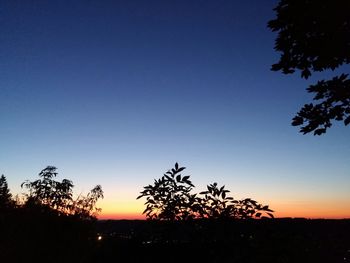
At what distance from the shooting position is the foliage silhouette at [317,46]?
20.8 feet

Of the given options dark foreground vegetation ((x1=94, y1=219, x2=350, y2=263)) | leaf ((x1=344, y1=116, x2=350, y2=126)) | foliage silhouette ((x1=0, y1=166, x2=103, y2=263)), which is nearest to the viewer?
dark foreground vegetation ((x1=94, y1=219, x2=350, y2=263))

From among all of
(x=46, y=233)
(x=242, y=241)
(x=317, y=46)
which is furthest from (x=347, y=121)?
(x=46, y=233)

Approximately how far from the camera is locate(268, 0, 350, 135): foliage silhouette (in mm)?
6352

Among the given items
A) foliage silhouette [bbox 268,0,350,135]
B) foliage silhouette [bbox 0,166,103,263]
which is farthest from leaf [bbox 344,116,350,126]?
foliage silhouette [bbox 0,166,103,263]

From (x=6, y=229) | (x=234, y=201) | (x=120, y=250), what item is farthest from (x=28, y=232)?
(x=234, y=201)

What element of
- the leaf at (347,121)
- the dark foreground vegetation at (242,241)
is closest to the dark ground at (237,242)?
the dark foreground vegetation at (242,241)

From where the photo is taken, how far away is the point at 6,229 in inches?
447

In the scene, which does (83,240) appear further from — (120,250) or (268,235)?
(268,235)

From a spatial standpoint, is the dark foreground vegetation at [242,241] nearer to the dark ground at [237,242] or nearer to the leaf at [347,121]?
the dark ground at [237,242]

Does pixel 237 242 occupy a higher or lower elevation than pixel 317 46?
lower

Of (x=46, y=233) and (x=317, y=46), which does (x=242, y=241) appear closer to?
(x=317, y=46)

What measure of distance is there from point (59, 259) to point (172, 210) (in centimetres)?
706

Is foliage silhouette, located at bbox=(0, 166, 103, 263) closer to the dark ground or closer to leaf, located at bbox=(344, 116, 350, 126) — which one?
the dark ground

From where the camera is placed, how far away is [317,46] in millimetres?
6680
